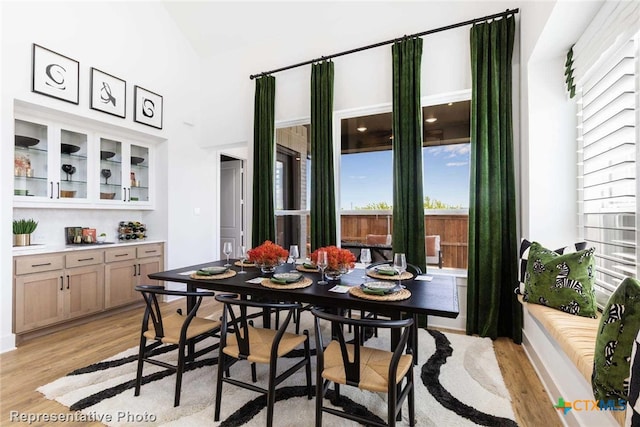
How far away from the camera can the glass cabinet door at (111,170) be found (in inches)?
160

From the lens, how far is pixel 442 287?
219 cm

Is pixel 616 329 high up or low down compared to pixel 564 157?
down

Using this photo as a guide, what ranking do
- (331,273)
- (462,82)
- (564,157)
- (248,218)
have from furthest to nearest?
(248,218) → (462,82) → (564,157) → (331,273)

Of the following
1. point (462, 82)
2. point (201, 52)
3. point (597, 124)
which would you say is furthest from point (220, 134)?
point (597, 124)

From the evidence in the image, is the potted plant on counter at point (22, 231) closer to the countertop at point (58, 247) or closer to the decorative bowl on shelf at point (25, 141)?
the countertop at point (58, 247)

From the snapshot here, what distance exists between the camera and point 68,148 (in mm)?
3703

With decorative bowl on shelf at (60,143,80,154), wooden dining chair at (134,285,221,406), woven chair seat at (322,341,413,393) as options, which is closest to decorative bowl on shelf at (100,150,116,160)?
decorative bowl on shelf at (60,143,80,154)

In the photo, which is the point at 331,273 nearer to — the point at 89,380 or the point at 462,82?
the point at 89,380

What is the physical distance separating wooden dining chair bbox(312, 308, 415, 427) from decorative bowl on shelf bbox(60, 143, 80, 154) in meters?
3.76

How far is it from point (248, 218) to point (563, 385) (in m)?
3.92

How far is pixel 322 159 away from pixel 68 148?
2.97 m

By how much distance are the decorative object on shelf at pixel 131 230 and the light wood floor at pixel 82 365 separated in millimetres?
1142

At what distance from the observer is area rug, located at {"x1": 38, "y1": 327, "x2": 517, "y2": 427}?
1.85m

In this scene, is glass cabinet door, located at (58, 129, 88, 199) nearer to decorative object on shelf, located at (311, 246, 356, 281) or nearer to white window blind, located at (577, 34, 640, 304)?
decorative object on shelf, located at (311, 246, 356, 281)
